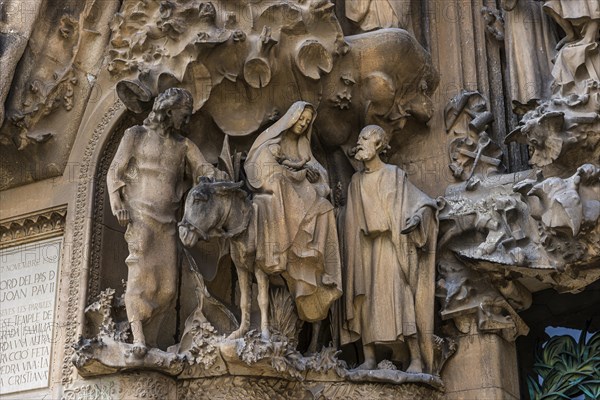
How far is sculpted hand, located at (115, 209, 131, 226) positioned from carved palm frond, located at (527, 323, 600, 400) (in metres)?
3.12

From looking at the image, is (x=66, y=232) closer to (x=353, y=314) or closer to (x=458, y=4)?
(x=353, y=314)

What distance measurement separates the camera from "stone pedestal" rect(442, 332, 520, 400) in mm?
7578

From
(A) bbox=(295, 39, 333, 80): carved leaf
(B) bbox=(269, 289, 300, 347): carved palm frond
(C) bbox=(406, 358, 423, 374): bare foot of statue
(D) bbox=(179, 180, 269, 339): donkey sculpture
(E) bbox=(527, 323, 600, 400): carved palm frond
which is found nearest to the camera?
(D) bbox=(179, 180, 269, 339): donkey sculpture

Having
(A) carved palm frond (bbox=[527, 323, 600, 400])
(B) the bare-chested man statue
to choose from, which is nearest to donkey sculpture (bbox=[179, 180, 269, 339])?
(B) the bare-chested man statue

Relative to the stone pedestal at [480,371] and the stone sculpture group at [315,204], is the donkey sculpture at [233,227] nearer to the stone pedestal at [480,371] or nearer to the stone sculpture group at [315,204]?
the stone sculpture group at [315,204]

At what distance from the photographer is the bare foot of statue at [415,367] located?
7488mm

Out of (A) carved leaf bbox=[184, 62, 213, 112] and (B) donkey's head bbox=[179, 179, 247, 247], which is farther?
(A) carved leaf bbox=[184, 62, 213, 112]

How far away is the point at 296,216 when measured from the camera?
7.36 m

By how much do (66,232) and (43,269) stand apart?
352 mm

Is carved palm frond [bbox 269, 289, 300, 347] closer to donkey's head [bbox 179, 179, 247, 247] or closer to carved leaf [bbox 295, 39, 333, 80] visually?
donkey's head [bbox 179, 179, 247, 247]

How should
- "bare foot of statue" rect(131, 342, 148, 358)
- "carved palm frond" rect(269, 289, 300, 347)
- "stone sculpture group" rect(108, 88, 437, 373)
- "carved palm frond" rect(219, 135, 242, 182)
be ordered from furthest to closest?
"carved palm frond" rect(219, 135, 242, 182), "carved palm frond" rect(269, 289, 300, 347), "stone sculpture group" rect(108, 88, 437, 373), "bare foot of statue" rect(131, 342, 148, 358)

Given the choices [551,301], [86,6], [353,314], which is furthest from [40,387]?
[551,301]

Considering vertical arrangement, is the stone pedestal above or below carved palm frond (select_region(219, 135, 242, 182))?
below

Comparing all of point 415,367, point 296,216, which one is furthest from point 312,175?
point 415,367
